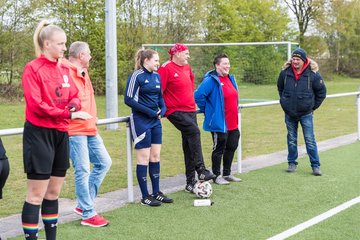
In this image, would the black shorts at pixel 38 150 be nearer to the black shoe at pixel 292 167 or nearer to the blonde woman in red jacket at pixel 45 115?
the blonde woman in red jacket at pixel 45 115

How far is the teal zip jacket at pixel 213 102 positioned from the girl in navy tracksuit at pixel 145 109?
3.65 ft

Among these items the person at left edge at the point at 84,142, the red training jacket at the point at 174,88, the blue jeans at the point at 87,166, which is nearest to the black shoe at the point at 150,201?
the blue jeans at the point at 87,166

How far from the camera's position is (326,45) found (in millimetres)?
54000

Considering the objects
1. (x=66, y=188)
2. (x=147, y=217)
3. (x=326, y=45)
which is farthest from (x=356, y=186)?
(x=326, y=45)

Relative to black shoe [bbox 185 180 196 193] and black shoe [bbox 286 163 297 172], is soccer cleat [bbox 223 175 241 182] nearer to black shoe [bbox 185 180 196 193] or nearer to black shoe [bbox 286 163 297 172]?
black shoe [bbox 185 180 196 193]

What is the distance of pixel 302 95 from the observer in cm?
848

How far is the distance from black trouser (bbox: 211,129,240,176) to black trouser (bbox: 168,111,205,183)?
1.71 feet

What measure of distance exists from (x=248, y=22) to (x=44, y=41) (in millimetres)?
39396

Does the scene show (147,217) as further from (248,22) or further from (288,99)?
(248,22)

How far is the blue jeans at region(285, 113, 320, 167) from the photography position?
8516 mm

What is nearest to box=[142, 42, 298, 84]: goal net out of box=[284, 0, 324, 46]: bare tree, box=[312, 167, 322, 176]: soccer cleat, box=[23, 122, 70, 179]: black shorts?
box=[312, 167, 322, 176]: soccer cleat

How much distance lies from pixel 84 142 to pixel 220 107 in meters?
2.52

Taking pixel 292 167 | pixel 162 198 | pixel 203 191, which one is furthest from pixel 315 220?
pixel 292 167

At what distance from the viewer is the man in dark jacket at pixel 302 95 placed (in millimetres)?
8445
